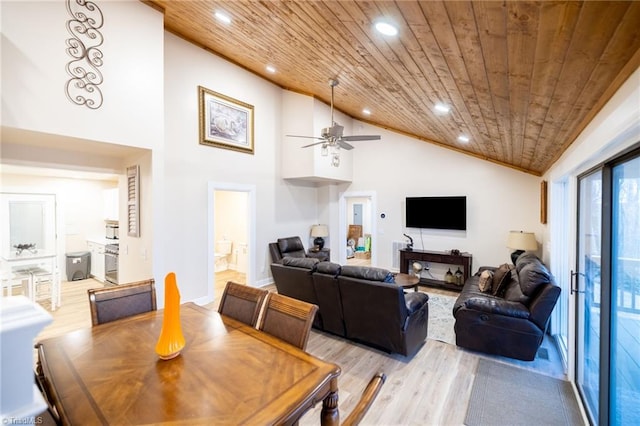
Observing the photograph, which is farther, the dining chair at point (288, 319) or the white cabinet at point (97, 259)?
the white cabinet at point (97, 259)

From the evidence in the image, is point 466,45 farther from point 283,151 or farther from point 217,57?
point 283,151

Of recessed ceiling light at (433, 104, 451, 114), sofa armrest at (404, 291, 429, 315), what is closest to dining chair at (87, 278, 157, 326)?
sofa armrest at (404, 291, 429, 315)

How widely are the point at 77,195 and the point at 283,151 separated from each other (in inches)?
183

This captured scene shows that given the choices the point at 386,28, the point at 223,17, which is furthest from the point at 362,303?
the point at 223,17

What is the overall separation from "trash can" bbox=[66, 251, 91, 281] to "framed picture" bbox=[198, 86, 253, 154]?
163 inches

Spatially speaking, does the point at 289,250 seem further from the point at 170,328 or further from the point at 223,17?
the point at 170,328

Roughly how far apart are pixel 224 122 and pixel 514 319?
5021 millimetres

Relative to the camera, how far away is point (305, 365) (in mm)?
1426

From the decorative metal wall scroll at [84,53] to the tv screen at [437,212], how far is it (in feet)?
18.0

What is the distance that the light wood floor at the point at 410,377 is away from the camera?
2225 mm

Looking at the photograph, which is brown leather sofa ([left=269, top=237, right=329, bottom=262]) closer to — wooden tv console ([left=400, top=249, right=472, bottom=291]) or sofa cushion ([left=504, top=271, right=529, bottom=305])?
wooden tv console ([left=400, top=249, right=472, bottom=291])

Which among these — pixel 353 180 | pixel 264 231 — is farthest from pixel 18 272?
pixel 353 180

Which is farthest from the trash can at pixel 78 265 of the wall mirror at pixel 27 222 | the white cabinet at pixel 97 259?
the wall mirror at pixel 27 222

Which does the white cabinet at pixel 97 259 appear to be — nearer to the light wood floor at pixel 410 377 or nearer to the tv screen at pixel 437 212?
the light wood floor at pixel 410 377
